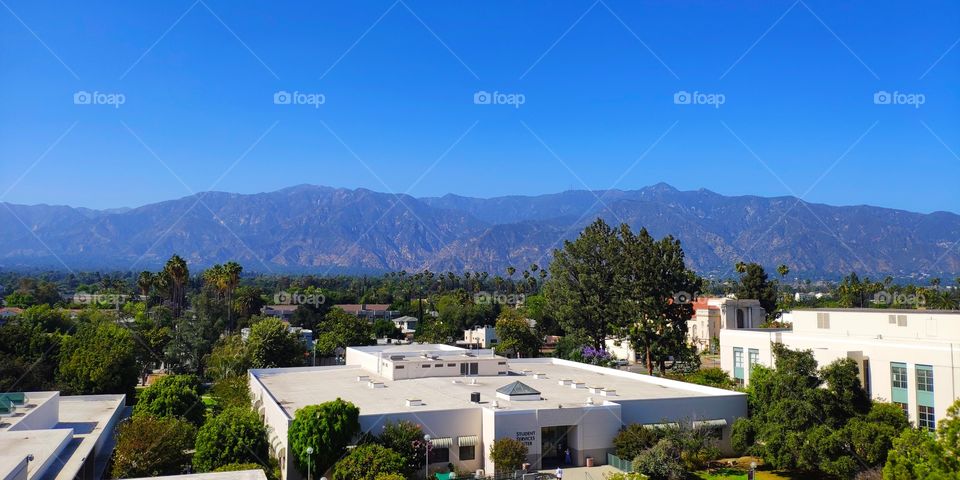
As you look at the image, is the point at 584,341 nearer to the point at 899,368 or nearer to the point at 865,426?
the point at 899,368

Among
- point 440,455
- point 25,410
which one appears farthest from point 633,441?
point 25,410

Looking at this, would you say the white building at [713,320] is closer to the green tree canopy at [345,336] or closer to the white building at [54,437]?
the green tree canopy at [345,336]

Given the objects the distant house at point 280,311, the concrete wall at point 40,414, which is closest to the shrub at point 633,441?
the concrete wall at point 40,414

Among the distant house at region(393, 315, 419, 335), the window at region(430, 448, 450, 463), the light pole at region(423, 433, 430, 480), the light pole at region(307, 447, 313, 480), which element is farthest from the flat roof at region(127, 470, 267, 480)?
the distant house at region(393, 315, 419, 335)

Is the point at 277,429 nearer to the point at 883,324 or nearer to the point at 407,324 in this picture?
the point at 883,324

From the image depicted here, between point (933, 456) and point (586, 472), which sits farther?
point (586, 472)

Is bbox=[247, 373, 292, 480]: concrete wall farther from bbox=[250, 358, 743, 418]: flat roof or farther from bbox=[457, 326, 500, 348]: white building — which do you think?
bbox=[457, 326, 500, 348]: white building
